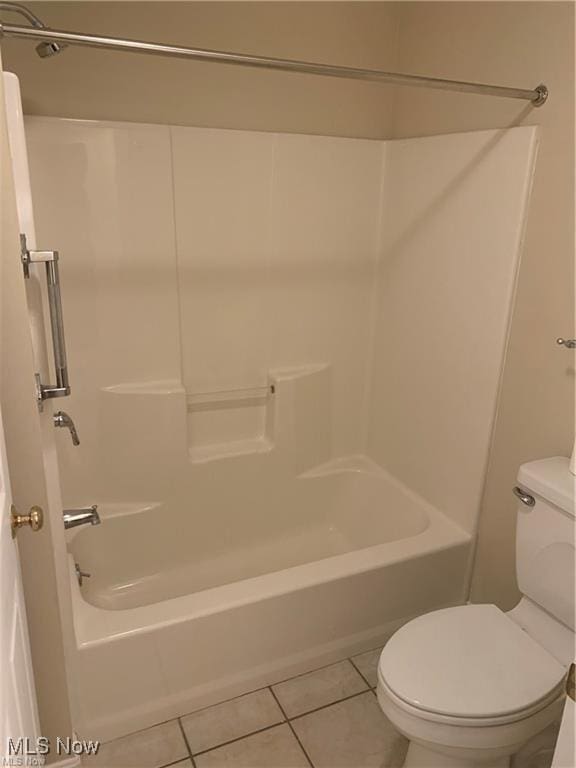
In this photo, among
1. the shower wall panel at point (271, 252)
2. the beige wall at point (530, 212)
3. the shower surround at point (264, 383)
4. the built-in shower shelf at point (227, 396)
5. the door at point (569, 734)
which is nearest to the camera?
the door at point (569, 734)

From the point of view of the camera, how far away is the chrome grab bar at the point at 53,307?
115 cm

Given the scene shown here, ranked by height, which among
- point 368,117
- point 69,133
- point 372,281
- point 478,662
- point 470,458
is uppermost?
point 368,117

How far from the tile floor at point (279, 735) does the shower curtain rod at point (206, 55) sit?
1768 millimetres

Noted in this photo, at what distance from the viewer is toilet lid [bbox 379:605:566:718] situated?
1.27 m

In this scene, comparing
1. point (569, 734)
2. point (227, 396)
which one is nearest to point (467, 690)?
point (569, 734)

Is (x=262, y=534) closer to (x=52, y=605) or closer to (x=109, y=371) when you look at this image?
(x=109, y=371)

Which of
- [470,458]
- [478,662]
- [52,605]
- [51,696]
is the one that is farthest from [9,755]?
[470,458]

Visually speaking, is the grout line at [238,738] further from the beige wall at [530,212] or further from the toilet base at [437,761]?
the beige wall at [530,212]

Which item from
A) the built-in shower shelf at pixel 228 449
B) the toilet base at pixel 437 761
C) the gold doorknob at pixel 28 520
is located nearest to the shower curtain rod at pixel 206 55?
the gold doorknob at pixel 28 520

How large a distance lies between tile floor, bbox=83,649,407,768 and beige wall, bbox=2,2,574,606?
1.99 feet

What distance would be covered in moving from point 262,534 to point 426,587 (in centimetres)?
73

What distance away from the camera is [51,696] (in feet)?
4.69

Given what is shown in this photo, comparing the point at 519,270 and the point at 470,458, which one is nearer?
the point at 519,270

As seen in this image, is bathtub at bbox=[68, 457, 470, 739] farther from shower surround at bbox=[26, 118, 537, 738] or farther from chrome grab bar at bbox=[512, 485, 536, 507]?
chrome grab bar at bbox=[512, 485, 536, 507]
